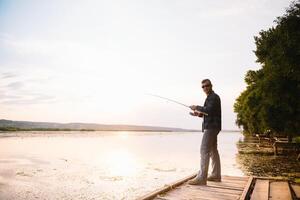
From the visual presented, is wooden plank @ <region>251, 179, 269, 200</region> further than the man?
No

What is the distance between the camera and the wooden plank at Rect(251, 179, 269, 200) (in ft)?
24.0

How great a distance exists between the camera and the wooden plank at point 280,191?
7473 millimetres

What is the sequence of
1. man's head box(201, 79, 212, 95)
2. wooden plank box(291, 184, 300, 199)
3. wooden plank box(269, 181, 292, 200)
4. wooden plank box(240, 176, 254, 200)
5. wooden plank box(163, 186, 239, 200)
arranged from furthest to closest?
1. man's head box(201, 79, 212, 95)
2. wooden plank box(291, 184, 300, 199)
3. wooden plank box(269, 181, 292, 200)
4. wooden plank box(163, 186, 239, 200)
5. wooden plank box(240, 176, 254, 200)

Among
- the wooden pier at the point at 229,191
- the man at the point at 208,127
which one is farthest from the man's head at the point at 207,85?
the wooden pier at the point at 229,191

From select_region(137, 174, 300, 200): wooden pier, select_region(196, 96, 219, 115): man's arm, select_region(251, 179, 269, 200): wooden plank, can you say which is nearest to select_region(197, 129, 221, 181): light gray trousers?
select_region(137, 174, 300, 200): wooden pier

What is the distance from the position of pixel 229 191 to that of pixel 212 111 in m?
2.06

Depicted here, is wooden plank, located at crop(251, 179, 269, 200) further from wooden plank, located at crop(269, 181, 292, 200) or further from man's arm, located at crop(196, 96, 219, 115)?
man's arm, located at crop(196, 96, 219, 115)

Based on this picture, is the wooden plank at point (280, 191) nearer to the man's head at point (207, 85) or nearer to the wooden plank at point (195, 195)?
the wooden plank at point (195, 195)

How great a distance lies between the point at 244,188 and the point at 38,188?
28.5 feet

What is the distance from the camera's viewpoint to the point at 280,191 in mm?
8164

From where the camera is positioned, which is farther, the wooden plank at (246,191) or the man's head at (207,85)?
the man's head at (207,85)

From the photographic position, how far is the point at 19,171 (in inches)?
694

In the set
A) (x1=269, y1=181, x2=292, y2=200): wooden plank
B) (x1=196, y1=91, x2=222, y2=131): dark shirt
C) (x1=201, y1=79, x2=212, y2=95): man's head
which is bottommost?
(x1=269, y1=181, x2=292, y2=200): wooden plank

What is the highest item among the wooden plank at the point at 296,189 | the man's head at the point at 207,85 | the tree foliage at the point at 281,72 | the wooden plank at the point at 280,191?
the tree foliage at the point at 281,72
